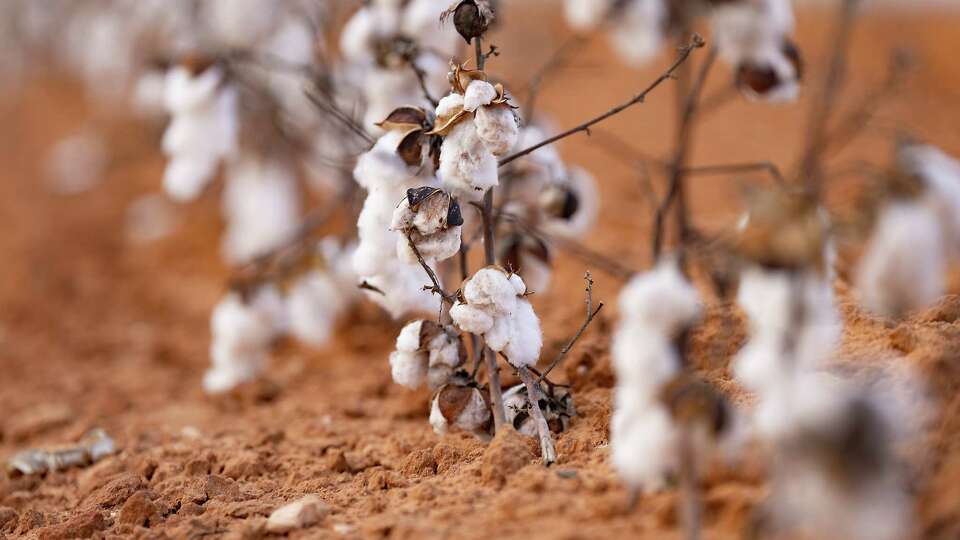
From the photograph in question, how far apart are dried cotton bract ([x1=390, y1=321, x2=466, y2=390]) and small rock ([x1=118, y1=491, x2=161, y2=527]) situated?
1.33ft

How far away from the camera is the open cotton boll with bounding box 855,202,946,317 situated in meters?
1.22

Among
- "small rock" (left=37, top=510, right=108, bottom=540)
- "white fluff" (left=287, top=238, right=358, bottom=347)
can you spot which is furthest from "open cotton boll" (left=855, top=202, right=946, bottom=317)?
"white fluff" (left=287, top=238, right=358, bottom=347)

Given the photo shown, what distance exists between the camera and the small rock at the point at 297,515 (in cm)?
136

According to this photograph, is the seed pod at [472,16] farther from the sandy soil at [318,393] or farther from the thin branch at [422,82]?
the sandy soil at [318,393]

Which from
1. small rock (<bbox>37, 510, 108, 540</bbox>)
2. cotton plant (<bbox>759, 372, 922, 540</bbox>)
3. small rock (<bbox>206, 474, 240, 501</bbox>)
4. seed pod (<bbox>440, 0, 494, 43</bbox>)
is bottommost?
cotton plant (<bbox>759, 372, 922, 540</bbox>)

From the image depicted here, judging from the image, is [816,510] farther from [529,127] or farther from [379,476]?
[529,127]

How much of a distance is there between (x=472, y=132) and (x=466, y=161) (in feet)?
0.13

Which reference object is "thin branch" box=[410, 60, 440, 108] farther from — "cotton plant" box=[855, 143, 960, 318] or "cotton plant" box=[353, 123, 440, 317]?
"cotton plant" box=[855, 143, 960, 318]

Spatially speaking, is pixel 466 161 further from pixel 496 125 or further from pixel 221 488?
pixel 221 488

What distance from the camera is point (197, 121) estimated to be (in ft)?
7.31

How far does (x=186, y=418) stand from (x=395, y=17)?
982mm

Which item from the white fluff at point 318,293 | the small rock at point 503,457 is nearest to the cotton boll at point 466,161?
the small rock at point 503,457

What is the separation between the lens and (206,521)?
1432 mm

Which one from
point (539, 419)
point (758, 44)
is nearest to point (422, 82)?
point (539, 419)
